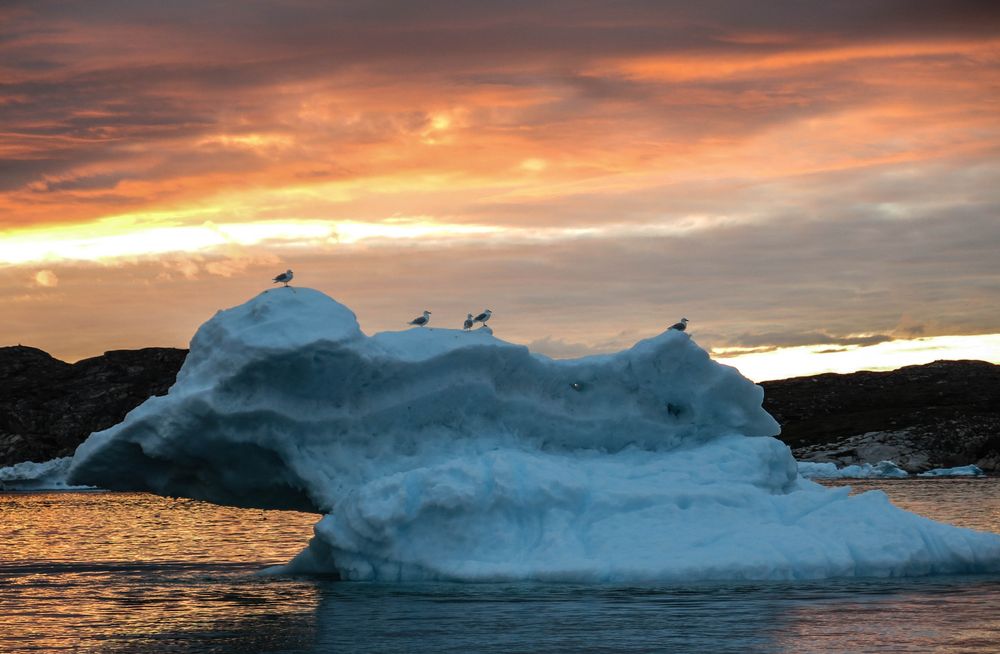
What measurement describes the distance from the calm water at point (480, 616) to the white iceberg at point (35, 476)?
102216 mm

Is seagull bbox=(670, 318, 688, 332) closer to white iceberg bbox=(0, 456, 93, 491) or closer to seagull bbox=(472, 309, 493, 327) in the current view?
seagull bbox=(472, 309, 493, 327)

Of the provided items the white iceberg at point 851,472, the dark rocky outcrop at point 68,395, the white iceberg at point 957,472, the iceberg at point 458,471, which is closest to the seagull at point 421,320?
the iceberg at point 458,471

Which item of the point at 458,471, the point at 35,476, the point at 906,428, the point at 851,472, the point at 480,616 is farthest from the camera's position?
the point at 906,428

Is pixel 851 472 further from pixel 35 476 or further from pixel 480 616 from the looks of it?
pixel 480 616

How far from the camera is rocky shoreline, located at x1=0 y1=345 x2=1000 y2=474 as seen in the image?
136m

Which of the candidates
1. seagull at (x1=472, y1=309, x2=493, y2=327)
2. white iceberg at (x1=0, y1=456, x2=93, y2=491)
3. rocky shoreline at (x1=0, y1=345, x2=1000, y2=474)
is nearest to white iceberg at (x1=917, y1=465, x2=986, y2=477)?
rocky shoreline at (x1=0, y1=345, x2=1000, y2=474)

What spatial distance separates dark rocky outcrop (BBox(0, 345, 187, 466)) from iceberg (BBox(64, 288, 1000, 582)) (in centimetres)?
14548

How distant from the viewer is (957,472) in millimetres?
123938

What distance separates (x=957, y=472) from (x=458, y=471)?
10866 cm

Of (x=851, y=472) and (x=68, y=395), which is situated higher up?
(x=68, y=395)

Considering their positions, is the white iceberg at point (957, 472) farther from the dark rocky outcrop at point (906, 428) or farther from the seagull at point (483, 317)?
the seagull at point (483, 317)

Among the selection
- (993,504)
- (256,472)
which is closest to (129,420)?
(256,472)

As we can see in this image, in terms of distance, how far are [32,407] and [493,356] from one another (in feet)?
544

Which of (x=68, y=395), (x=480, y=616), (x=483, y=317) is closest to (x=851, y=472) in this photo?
(x=483, y=317)
